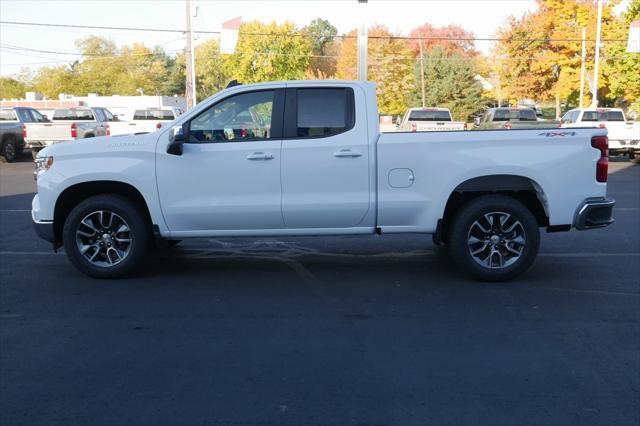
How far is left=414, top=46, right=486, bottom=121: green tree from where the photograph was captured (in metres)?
59.8

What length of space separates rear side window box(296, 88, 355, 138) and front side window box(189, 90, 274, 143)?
1.11 feet

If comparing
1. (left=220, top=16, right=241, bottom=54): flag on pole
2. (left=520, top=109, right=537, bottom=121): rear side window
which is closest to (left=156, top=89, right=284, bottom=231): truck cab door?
(left=220, top=16, right=241, bottom=54): flag on pole

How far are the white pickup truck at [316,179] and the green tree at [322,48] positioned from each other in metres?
68.0

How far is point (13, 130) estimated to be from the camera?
25.1 meters

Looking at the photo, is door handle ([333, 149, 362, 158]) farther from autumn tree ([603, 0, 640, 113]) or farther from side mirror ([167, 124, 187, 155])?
autumn tree ([603, 0, 640, 113])

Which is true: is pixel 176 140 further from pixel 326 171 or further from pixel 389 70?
pixel 389 70

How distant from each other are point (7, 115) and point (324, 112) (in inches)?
850

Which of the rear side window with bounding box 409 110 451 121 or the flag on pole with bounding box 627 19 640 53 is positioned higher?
the flag on pole with bounding box 627 19 640 53

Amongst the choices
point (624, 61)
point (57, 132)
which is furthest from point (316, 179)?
point (624, 61)

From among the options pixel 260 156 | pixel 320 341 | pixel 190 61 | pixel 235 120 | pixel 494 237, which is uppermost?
pixel 190 61

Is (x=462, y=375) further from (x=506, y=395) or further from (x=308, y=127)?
(x=308, y=127)

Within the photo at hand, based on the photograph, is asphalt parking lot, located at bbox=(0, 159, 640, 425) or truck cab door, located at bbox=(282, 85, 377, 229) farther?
truck cab door, located at bbox=(282, 85, 377, 229)

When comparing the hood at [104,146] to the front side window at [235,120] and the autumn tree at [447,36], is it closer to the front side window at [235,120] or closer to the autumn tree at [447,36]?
the front side window at [235,120]

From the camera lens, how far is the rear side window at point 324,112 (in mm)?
7320
